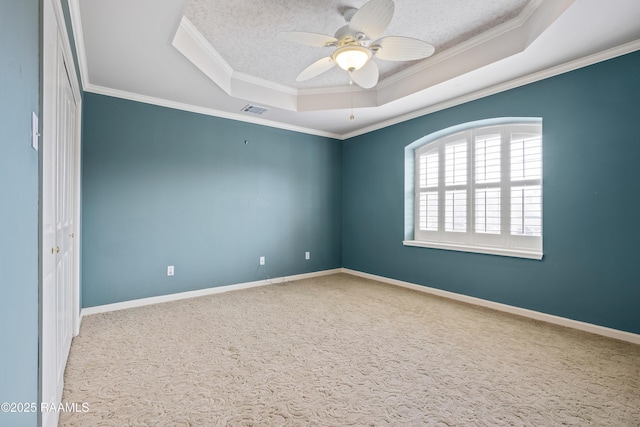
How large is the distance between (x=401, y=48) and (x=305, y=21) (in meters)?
0.89

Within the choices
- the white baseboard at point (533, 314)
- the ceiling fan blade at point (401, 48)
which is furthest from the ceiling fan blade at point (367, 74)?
the white baseboard at point (533, 314)

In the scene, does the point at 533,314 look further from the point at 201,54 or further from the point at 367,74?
the point at 201,54

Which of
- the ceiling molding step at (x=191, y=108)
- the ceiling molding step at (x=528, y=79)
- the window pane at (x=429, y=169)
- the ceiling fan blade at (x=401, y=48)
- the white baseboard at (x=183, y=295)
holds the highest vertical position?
the ceiling molding step at (x=528, y=79)

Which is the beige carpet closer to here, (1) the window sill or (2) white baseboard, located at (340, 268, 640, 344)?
(2) white baseboard, located at (340, 268, 640, 344)

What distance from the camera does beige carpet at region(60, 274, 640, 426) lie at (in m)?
1.74

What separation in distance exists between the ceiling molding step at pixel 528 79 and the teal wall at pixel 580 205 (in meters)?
0.05

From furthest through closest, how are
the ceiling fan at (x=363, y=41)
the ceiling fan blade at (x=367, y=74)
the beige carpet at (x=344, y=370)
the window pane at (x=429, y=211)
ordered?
the window pane at (x=429, y=211) → the ceiling fan blade at (x=367, y=74) → the ceiling fan at (x=363, y=41) → the beige carpet at (x=344, y=370)

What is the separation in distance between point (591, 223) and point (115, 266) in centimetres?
495

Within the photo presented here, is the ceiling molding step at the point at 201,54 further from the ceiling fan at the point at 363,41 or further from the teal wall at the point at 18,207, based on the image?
the teal wall at the point at 18,207

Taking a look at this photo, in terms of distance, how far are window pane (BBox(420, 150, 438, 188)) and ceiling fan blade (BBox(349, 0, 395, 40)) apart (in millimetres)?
2514

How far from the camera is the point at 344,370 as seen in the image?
2217 millimetres

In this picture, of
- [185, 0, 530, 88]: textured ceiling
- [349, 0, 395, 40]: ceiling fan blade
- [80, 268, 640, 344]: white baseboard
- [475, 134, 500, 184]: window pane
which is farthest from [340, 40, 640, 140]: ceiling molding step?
[80, 268, 640, 344]: white baseboard

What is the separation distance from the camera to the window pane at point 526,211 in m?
3.32

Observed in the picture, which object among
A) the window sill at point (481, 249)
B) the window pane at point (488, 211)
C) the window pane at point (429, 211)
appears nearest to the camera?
the window sill at point (481, 249)
